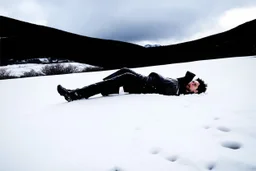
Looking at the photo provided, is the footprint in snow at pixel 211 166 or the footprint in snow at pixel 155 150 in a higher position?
the footprint in snow at pixel 155 150

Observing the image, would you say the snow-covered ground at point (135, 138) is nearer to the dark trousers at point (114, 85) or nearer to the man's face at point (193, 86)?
the dark trousers at point (114, 85)

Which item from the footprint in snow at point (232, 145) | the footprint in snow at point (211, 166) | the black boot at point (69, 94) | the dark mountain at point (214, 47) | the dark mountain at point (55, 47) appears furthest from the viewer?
the dark mountain at point (55, 47)

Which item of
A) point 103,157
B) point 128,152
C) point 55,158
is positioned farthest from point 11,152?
point 128,152

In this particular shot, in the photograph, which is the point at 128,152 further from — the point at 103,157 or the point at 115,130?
the point at 115,130

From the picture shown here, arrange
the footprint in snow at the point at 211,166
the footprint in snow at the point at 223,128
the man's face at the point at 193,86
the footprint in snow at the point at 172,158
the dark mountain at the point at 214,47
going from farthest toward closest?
the dark mountain at the point at 214,47
the man's face at the point at 193,86
the footprint in snow at the point at 223,128
the footprint in snow at the point at 172,158
the footprint in snow at the point at 211,166

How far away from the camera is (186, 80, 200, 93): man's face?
3.47 meters

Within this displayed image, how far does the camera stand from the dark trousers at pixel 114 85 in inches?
120

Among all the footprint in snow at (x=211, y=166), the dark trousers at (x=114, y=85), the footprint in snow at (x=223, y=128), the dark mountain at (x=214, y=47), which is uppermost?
the dark mountain at (x=214, y=47)

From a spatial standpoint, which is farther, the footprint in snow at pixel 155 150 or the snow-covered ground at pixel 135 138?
the footprint in snow at pixel 155 150

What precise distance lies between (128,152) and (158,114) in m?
0.85

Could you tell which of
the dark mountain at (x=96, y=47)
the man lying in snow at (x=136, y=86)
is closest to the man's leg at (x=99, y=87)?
the man lying in snow at (x=136, y=86)

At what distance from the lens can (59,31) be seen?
13.9 metres

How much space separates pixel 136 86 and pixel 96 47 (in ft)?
34.8

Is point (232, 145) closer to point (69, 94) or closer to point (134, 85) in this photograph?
point (134, 85)
